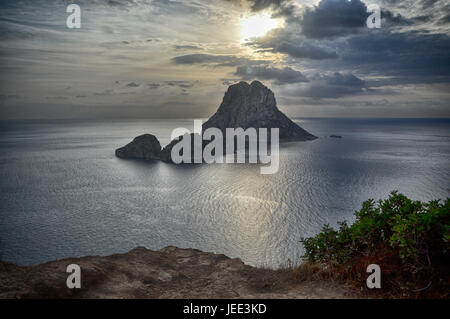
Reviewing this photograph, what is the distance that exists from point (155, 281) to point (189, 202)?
51.6m

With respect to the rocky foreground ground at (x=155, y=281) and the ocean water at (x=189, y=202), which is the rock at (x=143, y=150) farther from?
the rocky foreground ground at (x=155, y=281)

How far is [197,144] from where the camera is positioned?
13250 cm

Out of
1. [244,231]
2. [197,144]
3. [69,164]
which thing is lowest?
[244,231]

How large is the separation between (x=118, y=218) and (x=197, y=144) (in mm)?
82880

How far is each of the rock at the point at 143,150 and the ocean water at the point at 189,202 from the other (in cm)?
1265

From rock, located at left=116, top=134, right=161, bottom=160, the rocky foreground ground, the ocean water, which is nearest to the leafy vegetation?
the rocky foreground ground

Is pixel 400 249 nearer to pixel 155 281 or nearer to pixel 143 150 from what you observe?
pixel 155 281

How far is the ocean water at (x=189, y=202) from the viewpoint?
1630 inches

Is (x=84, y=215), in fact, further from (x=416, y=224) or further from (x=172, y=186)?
(x=416, y=224)

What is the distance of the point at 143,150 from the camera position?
12156 centimetres

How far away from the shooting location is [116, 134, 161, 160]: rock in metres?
121

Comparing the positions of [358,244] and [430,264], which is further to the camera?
[358,244]

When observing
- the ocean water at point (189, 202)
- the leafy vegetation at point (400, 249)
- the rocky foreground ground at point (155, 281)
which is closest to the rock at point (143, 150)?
the ocean water at point (189, 202)
